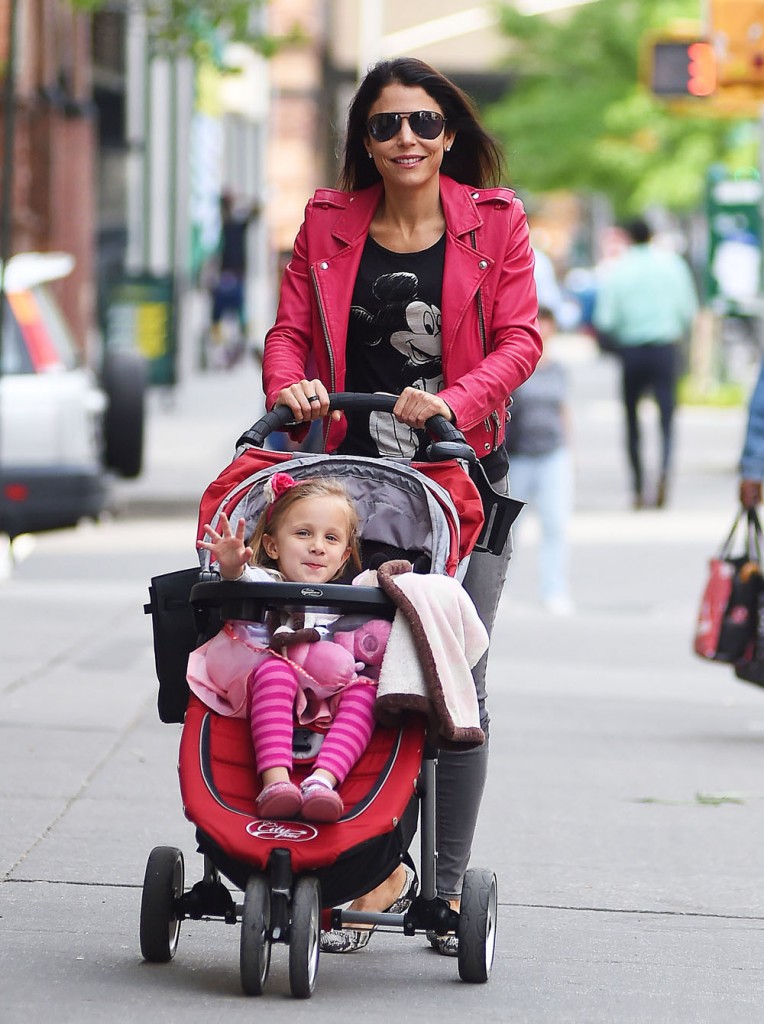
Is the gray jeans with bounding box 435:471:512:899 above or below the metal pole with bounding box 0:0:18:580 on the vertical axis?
below

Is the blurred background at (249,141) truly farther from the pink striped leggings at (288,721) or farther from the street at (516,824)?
the street at (516,824)

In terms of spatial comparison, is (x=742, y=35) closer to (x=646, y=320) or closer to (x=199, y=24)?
(x=646, y=320)

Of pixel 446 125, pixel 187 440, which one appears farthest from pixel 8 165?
pixel 187 440

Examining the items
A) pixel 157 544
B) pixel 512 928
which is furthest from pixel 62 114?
pixel 512 928

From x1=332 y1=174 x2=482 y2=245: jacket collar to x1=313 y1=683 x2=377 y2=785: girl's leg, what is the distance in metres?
1.06

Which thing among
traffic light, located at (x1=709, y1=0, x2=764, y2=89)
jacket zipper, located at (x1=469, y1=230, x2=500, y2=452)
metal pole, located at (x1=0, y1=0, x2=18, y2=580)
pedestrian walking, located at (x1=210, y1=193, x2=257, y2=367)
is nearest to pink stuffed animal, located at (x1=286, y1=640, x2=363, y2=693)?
jacket zipper, located at (x1=469, y1=230, x2=500, y2=452)

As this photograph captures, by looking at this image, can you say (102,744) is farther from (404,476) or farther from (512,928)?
(404,476)

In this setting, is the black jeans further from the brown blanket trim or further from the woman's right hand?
the brown blanket trim

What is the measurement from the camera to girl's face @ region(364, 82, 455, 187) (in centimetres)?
485

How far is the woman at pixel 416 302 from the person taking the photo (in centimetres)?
485

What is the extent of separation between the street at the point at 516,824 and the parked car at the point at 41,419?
0.47 m

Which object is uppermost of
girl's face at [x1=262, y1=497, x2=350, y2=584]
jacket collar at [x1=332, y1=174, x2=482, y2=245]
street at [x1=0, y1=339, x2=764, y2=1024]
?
jacket collar at [x1=332, y1=174, x2=482, y2=245]

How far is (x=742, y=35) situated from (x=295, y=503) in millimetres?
11978

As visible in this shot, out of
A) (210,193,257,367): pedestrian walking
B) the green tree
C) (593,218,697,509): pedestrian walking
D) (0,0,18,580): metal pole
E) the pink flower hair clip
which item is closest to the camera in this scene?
the pink flower hair clip
